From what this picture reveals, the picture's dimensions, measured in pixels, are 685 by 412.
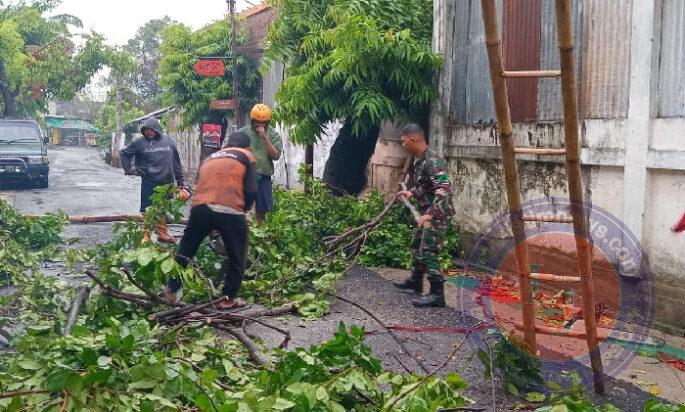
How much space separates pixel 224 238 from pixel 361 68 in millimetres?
3874

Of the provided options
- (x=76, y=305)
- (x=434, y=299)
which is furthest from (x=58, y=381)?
(x=434, y=299)

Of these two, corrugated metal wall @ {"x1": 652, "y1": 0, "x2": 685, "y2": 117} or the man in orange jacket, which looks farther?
the man in orange jacket

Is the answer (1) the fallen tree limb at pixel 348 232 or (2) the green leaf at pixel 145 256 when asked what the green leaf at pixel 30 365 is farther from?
(1) the fallen tree limb at pixel 348 232

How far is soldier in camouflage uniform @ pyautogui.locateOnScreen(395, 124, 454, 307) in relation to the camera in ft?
22.1

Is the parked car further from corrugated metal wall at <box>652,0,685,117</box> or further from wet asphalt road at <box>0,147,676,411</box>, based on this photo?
corrugated metal wall at <box>652,0,685,117</box>

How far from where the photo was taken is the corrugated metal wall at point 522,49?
789cm

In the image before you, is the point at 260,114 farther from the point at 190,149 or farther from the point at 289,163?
the point at 190,149

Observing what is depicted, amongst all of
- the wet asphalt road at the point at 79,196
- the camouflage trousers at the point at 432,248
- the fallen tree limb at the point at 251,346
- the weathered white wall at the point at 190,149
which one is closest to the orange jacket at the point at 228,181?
the fallen tree limb at the point at 251,346

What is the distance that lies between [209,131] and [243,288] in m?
16.1

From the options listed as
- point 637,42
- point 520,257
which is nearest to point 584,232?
point 520,257

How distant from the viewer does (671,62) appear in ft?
19.7

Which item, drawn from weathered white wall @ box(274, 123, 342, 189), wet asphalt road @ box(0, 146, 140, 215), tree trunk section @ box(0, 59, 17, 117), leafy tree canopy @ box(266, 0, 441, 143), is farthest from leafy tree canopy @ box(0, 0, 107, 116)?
leafy tree canopy @ box(266, 0, 441, 143)

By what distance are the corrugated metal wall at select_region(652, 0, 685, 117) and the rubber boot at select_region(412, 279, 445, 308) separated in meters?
2.37

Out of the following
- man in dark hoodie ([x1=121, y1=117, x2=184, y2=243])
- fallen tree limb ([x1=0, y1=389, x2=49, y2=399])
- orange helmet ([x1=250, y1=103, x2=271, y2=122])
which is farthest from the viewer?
man in dark hoodie ([x1=121, y1=117, x2=184, y2=243])
